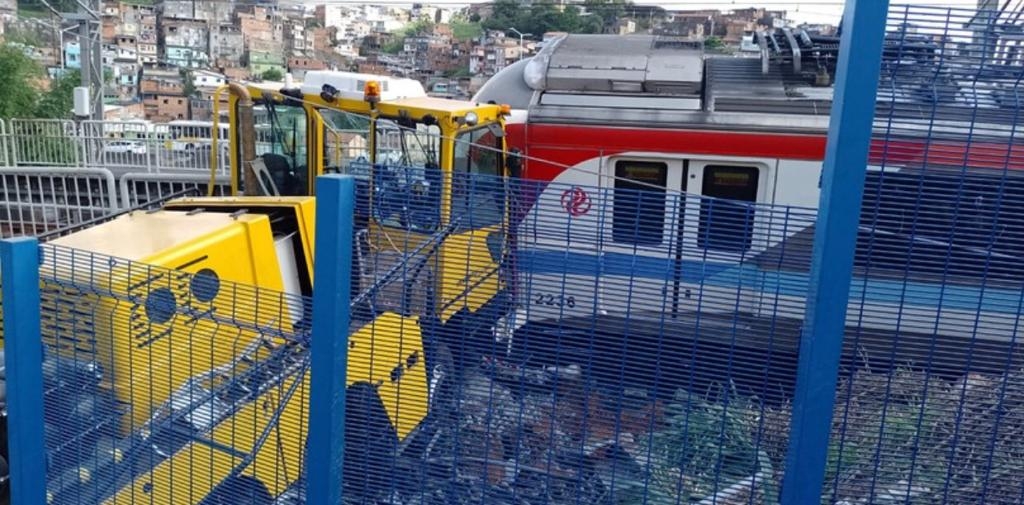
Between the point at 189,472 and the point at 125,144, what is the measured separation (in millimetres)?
10999

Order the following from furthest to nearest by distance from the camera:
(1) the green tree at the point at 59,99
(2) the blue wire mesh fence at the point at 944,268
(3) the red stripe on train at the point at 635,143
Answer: (1) the green tree at the point at 59,99 → (3) the red stripe on train at the point at 635,143 → (2) the blue wire mesh fence at the point at 944,268

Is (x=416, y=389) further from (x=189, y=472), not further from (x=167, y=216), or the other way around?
(x=167, y=216)

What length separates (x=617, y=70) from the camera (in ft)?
24.2

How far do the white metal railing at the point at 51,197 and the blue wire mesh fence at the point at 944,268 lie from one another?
10135mm

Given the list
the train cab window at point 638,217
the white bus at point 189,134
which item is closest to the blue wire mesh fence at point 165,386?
the train cab window at point 638,217

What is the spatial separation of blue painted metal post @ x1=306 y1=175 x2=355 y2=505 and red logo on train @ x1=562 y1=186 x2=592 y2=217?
68 centimetres

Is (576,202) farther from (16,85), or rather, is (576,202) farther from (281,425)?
(16,85)

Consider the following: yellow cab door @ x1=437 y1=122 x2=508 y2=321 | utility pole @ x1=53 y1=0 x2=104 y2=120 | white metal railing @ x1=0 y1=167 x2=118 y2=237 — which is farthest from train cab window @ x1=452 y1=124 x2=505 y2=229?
utility pole @ x1=53 y1=0 x2=104 y2=120

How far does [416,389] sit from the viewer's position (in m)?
2.87

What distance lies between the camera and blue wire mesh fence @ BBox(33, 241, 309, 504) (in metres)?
3.12

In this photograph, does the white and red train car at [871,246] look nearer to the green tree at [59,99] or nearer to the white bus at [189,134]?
the white bus at [189,134]

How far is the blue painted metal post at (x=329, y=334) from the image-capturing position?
2.59 m

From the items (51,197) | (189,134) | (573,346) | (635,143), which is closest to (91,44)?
(189,134)

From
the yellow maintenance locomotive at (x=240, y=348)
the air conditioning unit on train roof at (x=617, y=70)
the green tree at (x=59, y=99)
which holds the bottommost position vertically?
the green tree at (x=59, y=99)
